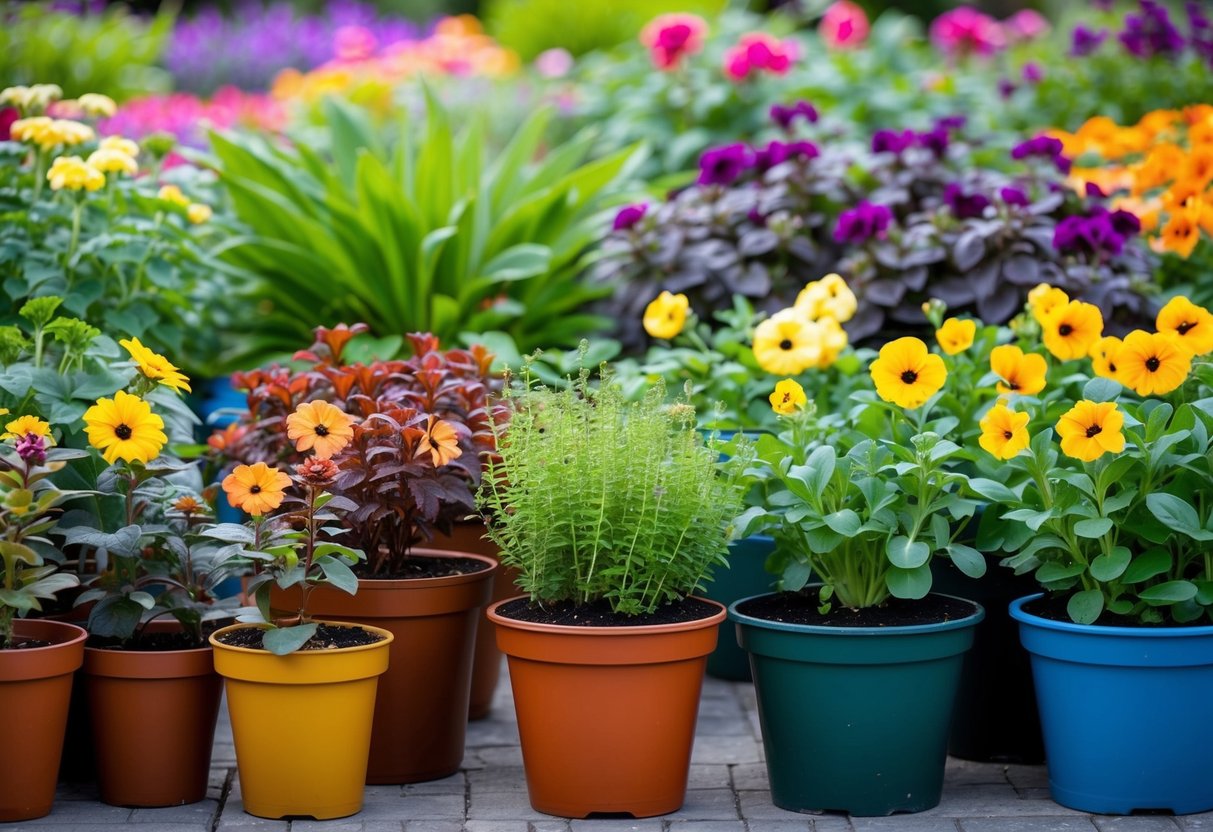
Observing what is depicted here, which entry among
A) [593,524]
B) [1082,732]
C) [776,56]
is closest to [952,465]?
[1082,732]

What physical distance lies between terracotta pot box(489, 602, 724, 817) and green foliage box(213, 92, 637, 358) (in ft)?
5.52

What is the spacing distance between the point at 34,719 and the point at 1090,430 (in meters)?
1.96

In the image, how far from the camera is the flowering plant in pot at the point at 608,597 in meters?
2.54

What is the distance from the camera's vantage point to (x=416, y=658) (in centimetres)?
281

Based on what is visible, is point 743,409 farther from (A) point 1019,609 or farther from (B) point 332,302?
(B) point 332,302

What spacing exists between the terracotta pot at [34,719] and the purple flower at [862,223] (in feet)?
7.04

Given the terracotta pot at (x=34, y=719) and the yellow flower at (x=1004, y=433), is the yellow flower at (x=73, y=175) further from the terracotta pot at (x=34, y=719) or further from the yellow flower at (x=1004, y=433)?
the yellow flower at (x=1004, y=433)

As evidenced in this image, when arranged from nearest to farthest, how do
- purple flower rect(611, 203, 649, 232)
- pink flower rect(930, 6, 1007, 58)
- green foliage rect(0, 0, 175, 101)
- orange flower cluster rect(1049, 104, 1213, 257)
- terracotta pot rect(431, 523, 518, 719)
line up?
terracotta pot rect(431, 523, 518, 719), orange flower cluster rect(1049, 104, 1213, 257), purple flower rect(611, 203, 649, 232), green foliage rect(0, 0, 175, 101), pink flower rect(930, 6, 1007, 58)

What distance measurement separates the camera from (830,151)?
4.52 m

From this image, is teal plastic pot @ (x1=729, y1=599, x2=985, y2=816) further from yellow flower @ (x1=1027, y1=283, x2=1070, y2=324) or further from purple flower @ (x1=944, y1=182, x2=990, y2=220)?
purple flower @ (x1=944, y1=182, x2=990, y2=220)

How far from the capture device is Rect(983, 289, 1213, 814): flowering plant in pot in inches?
98.8

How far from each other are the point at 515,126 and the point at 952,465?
441cm

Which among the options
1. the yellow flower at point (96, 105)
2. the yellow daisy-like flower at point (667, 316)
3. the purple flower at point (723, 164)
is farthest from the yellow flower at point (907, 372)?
the yellow flower at point (96, 105)

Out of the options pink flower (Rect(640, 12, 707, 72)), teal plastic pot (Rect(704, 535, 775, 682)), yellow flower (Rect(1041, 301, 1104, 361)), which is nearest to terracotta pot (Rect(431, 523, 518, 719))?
teal plastic pot (Rect(704, 535, 775, 682))
